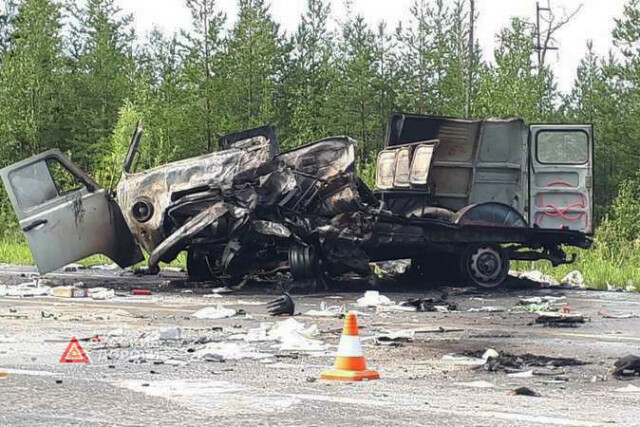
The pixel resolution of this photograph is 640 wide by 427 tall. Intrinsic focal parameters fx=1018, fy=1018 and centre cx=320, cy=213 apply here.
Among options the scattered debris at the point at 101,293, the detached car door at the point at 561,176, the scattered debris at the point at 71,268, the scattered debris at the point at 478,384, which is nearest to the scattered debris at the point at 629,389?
the scattered debris at the point at 478,384

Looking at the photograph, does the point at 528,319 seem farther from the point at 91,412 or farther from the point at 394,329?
the point at 91,412

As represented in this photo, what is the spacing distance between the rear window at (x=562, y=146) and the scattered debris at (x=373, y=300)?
4154 millimetres

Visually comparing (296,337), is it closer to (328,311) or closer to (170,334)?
A: (170,334)

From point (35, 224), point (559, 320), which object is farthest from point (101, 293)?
point (559, 320)

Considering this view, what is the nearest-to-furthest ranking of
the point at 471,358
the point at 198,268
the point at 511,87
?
the point at 471,358, the point at 198,268, the point at 511,87

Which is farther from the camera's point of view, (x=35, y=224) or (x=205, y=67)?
(x=205, y=67)

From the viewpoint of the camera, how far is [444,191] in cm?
1550

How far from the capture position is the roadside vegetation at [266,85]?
3081 cm

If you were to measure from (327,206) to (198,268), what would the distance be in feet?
7.38

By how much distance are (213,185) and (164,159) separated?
17.9 metres

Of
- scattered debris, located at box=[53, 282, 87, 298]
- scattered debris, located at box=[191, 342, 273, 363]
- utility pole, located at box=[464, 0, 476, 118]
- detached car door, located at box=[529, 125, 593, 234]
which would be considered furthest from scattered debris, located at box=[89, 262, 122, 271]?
utility pole, located at box=[464, 0, 476, 118]

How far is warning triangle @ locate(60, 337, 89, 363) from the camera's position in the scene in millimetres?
7309

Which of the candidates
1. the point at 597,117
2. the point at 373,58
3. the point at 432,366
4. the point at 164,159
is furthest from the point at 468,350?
the point at 597,117

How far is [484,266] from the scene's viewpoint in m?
14.8
